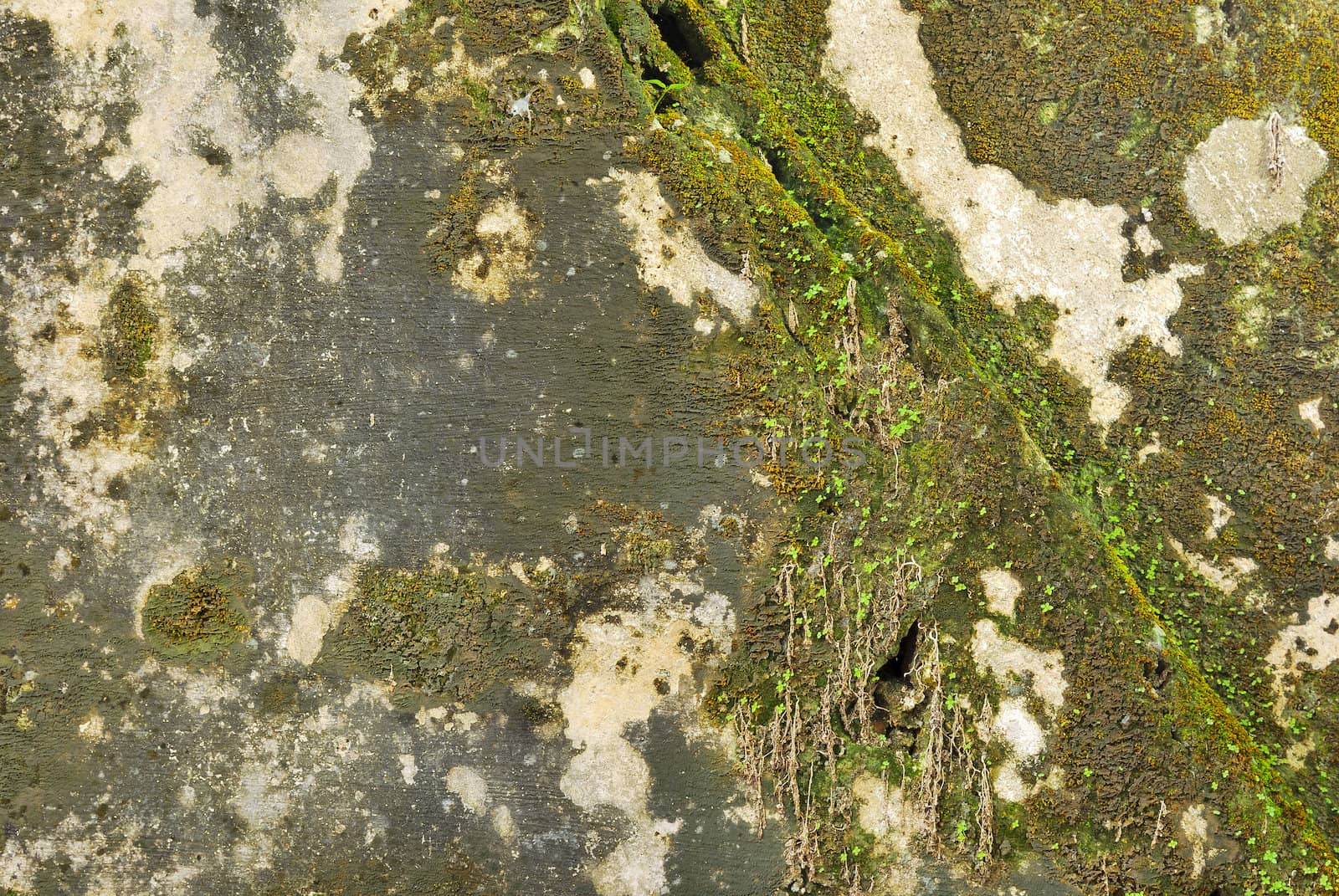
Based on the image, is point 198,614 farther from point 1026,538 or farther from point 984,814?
point 1026,538

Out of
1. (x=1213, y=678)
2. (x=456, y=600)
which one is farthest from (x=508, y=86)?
(x=1213, y=678)

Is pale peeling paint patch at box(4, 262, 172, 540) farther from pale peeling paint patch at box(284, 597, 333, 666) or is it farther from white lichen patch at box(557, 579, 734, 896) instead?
white lichen patch at box(557, 579, 734, 896)

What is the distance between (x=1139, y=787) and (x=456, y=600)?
5801 mm

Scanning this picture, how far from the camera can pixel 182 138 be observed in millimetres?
6691

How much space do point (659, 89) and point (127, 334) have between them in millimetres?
4842

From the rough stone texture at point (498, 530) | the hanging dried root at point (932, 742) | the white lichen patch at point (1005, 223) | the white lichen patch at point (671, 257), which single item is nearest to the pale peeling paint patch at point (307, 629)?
the rough stone texture at point (498, 530)

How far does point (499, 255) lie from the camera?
22.1 ft

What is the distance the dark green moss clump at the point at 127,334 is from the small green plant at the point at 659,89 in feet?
14.8

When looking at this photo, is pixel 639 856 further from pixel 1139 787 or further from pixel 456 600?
pixel 1139 787

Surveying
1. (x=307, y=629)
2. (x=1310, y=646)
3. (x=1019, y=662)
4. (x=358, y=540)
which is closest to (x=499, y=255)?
(x=358, y=540)

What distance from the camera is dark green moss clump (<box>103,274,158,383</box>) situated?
6.61 meters

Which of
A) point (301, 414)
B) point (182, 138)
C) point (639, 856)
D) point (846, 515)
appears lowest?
point (639, 856)

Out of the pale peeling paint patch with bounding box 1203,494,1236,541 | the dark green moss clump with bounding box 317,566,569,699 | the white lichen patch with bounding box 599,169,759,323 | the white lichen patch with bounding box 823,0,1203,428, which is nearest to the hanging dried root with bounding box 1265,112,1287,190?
the white lichen patch with bounding box 823,0,1203,428

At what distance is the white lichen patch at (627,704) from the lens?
6.68 m
